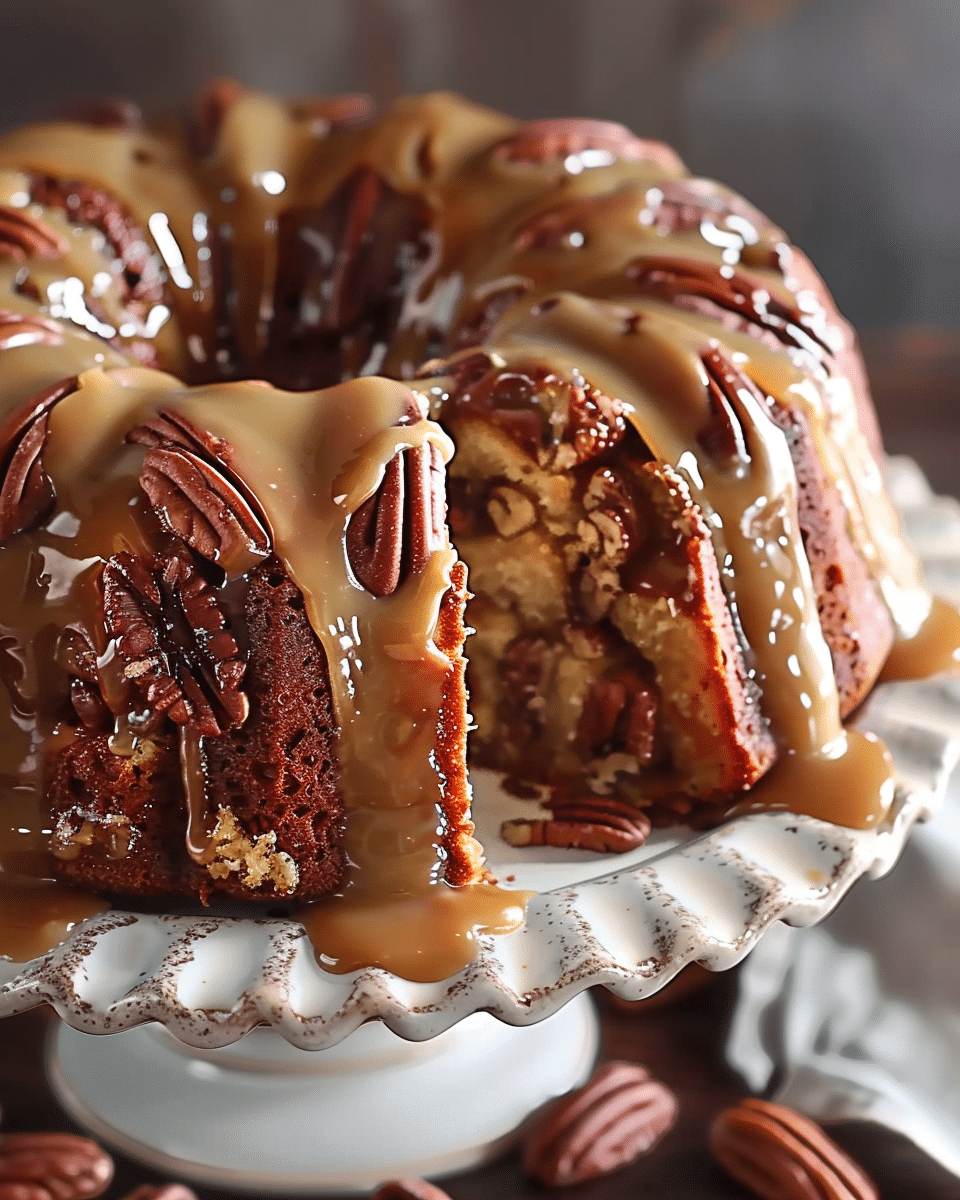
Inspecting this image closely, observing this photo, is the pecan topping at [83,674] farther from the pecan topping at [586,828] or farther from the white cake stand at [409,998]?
the pecan topping at [586,828]

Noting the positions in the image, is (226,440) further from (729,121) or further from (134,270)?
(729,121)

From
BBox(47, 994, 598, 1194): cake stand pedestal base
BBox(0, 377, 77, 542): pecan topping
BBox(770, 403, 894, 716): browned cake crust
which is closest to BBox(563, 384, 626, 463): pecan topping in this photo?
BBox(770, 403, 894, 716): browned cake crust

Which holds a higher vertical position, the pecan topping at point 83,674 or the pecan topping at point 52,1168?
the pecan topping at point 83,674

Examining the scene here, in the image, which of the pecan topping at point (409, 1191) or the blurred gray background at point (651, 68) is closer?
the pecan topping at point (409, 1191)

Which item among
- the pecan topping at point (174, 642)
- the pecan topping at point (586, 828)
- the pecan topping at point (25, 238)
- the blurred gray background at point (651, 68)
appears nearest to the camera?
the pecan topping at point (174, 642)

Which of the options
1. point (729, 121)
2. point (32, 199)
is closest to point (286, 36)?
point (729, 121)

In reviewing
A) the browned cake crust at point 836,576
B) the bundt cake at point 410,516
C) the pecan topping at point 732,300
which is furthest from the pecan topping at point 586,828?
the pecan topping at point 732,300
